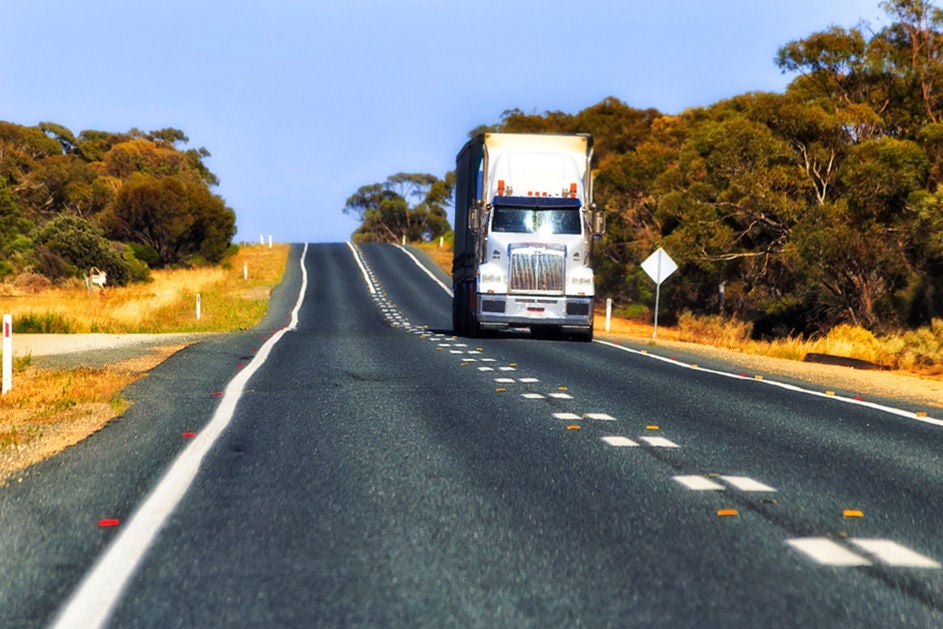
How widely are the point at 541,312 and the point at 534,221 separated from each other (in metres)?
2.02

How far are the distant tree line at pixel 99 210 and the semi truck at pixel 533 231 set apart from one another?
30.8m

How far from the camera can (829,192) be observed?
3500 cm

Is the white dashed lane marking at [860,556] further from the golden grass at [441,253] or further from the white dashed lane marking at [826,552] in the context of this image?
the golden grass at [441,253]

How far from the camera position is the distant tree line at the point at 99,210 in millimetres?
49875

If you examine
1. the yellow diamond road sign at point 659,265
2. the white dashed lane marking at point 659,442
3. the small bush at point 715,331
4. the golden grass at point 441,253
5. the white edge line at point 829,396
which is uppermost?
the golden grass at point 441,253

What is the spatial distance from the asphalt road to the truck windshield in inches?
443

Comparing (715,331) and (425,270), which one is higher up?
(425,270)

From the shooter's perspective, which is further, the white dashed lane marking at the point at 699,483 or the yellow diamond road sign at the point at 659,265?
the yellow diamond road sign at the point at 659,265

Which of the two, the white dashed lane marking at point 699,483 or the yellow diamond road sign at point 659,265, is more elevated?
the yellow diamond road sign at point 659,265

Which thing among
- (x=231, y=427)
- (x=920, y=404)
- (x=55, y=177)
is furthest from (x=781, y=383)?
(x=55, y=177)

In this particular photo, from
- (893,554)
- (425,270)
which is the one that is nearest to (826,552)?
(893,554)

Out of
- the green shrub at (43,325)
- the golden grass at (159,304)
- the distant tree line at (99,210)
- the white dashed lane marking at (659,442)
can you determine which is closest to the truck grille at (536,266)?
the golden grass at (159,304)

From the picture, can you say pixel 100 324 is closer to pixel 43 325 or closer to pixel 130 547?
pixel 43 325

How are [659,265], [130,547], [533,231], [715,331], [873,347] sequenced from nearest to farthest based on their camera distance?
[130,547] → [533,231] → [873,347] → [659,265] → [715,331]
